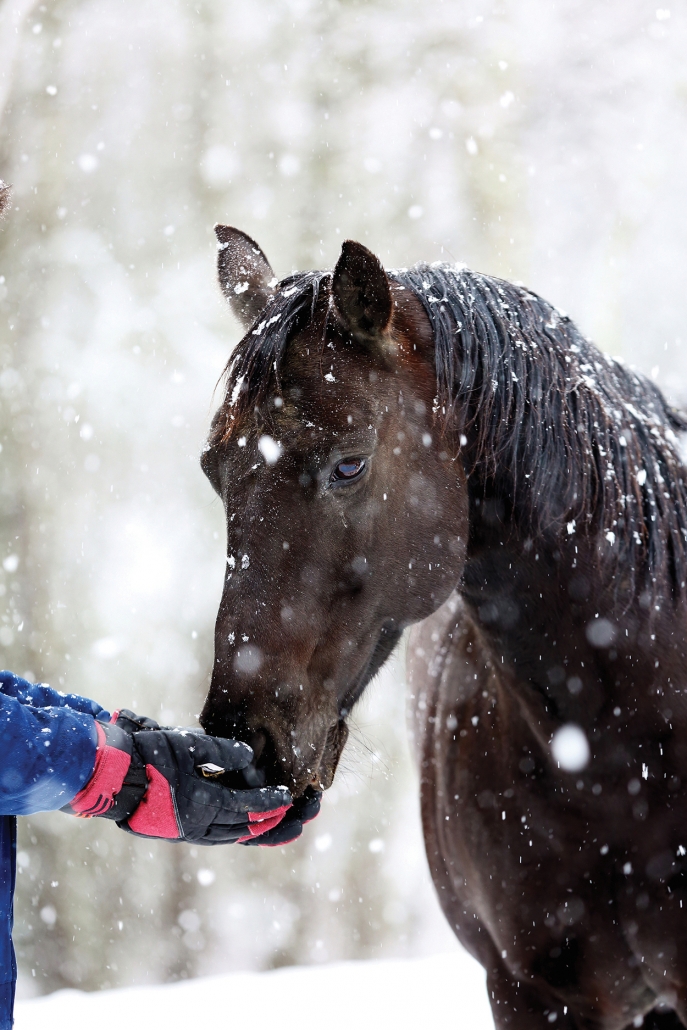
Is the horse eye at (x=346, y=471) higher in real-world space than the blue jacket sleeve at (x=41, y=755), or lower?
higher

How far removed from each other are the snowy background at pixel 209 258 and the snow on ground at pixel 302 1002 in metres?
1.05

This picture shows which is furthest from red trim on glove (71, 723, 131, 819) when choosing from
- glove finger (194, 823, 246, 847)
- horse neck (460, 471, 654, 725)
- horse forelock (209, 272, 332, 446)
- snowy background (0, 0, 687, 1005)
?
snowy background (0, 0, 687, 1005)

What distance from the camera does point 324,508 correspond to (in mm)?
1421

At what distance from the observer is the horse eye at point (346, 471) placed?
Answer: 4.68ft

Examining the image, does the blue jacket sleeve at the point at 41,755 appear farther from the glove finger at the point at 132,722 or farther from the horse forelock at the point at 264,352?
the horse forelock at the point at 264,352

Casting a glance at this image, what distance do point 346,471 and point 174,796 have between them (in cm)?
65

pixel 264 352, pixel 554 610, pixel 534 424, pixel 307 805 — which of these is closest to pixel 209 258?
pixel 264 352

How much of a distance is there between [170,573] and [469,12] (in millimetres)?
4888

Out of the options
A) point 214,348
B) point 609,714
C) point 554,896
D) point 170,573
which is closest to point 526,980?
point 554,896

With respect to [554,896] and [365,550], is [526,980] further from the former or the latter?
[365,550]

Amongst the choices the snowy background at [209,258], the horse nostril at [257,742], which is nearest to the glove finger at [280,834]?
the horse nostril at [257,742]

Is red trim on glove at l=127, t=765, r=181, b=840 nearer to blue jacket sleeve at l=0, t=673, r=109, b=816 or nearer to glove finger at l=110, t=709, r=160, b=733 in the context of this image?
blue jacket sleeve at l=0, t=673, r=109, b=816

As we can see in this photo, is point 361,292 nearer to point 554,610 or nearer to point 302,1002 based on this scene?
point 554,610

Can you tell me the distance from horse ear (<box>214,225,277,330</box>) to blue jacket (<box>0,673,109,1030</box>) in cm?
98
